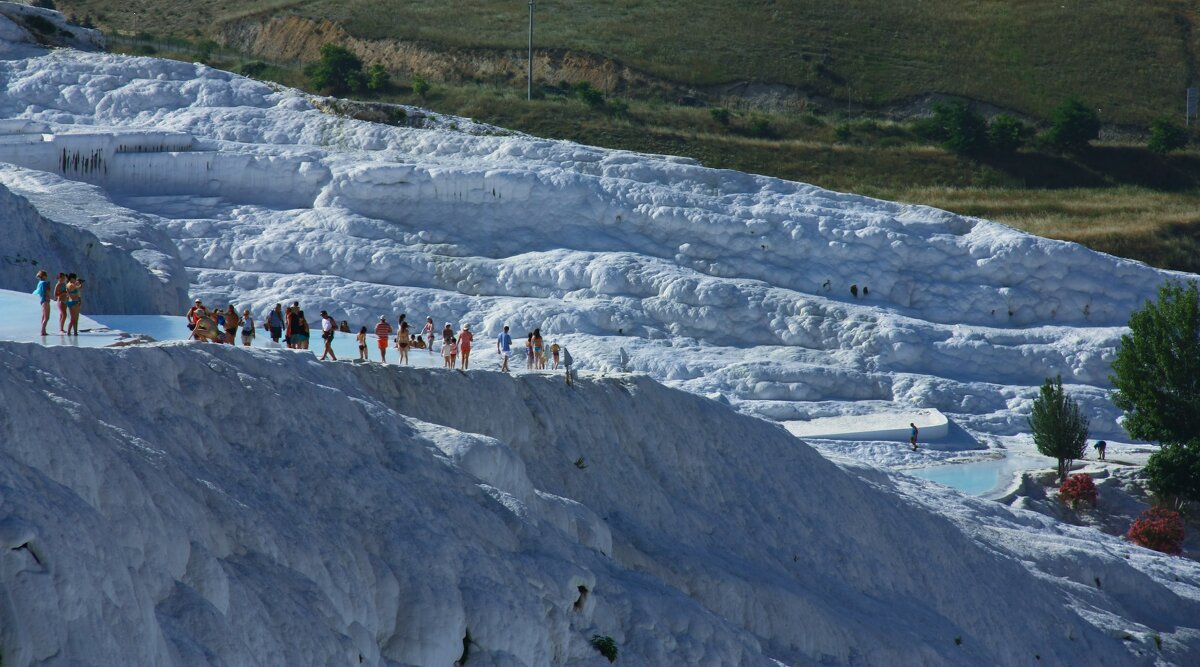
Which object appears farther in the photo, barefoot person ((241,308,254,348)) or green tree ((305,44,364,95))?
green tree ((305,44,364,95))

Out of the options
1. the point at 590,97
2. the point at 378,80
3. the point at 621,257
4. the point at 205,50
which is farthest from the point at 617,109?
the point at 621,257

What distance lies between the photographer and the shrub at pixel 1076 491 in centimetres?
3170

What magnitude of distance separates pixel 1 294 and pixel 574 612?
858cm

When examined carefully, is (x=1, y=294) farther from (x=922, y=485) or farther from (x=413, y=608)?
(x=922, y=485)

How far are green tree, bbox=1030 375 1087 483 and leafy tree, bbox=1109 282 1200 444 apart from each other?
5.85ft

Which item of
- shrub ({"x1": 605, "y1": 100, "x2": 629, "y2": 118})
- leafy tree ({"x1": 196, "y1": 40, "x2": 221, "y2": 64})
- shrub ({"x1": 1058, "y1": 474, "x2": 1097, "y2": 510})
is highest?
leafy tree ({"x1": 196, "y1": 40, "x2": 221, "y2": 64})

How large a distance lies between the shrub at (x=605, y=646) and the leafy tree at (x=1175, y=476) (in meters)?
20.6

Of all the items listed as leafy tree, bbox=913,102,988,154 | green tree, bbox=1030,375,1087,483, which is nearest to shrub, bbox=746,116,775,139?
leafy tree, bbox=913,102,988,154

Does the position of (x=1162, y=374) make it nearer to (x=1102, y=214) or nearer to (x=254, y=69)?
(x=1102, y=214)

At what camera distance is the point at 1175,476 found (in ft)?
105

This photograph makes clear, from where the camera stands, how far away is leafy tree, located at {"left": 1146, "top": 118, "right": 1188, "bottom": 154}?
61.2m

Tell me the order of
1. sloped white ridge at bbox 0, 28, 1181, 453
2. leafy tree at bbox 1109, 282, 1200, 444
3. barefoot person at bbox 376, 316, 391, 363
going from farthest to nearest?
sloped white ridge at bbox 0, 28, 1181, 453 → leafy tree at bbox 1109, 282, 1200, 444 → barefoot person at bbox 376, 316, 391, 363

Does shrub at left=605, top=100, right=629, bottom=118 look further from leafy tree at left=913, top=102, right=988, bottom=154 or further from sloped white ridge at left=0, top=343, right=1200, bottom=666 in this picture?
sloped white ridge at left=0, top=343, right=1200, bottom=666

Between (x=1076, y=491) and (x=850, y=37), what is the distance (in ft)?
146
